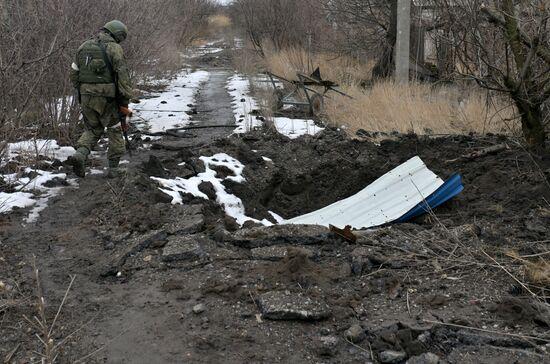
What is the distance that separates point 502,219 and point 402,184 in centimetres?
173

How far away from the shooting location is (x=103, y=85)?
278 inches

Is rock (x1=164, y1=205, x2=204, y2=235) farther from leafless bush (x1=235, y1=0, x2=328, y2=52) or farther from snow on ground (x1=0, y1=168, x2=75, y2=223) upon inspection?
leafless bush (x1=235, y1=0, x2=328, y2=52)

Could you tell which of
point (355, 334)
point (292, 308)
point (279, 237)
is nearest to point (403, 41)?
point (279, 237)

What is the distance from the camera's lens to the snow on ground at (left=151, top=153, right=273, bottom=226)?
6.57 meters

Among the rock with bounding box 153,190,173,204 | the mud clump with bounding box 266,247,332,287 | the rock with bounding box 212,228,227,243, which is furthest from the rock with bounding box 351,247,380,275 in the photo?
the rock with bounding box 153,190,173,204

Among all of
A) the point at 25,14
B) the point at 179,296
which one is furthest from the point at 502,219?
the point at 25,14

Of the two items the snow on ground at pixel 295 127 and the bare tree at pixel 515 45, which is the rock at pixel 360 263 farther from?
the snow on ground at pixel 295 127

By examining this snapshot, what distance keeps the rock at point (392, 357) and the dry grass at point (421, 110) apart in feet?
17.4

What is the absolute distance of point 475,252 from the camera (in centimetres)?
426

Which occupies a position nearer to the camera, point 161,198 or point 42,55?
point 161,198

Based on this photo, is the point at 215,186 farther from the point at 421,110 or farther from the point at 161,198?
the point at 421,110

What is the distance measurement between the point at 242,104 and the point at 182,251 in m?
10.3

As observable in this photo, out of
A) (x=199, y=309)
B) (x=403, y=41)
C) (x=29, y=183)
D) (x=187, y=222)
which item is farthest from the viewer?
(x=403, y=41)

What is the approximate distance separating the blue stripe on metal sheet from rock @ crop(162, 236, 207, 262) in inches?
103
